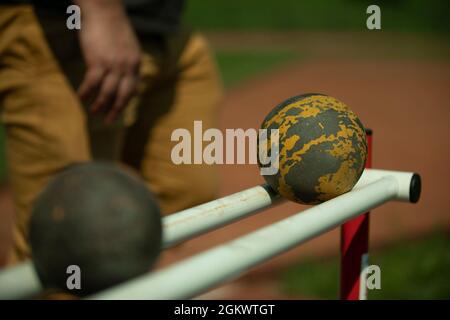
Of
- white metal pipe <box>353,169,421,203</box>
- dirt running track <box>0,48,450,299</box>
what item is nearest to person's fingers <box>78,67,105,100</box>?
white metal pipe <box>353,169,421,203</box>

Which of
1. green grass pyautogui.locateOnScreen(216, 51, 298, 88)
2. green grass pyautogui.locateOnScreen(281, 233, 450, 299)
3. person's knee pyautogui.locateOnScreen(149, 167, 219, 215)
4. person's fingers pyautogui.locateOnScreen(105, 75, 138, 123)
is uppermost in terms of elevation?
green grass pyautogui.locateOnScreen(216, 51, 298, 88)

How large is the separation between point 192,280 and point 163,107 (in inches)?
39.0

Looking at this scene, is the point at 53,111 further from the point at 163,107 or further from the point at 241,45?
the point at 241,45

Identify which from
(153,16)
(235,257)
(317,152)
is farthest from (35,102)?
(235,257)

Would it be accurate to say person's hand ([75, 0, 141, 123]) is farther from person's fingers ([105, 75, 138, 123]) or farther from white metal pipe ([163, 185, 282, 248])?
white metal pipe ([163, 185, 282, 248])

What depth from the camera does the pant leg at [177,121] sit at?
176cm

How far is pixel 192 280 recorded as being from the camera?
0.83m

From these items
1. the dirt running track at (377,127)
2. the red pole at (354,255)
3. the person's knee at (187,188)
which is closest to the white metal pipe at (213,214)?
the red pole at (354,255)

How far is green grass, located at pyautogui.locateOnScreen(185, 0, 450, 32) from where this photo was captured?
14.0 meters

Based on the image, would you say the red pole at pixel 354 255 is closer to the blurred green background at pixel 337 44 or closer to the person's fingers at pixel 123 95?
the person's fingers at pixel 123 95

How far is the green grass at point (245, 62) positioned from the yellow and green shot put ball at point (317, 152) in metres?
7.08

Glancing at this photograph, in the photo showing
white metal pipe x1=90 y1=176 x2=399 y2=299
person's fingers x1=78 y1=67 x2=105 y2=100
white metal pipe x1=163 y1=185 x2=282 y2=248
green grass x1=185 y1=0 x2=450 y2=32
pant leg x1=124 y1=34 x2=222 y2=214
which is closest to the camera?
white metal pipe x1=90 y1=176 x2=399 y2=299

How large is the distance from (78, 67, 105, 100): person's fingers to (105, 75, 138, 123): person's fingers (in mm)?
57
